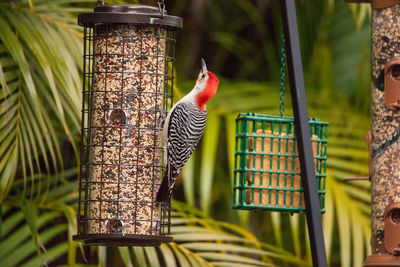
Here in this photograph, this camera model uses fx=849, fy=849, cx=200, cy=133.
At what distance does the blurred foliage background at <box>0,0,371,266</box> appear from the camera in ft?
17.2

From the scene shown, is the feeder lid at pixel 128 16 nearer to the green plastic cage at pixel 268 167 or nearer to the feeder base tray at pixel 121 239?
the green plastic cage at pixel 268 167

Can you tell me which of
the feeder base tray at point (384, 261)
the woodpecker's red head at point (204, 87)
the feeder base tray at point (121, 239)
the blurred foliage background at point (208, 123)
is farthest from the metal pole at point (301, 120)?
the blurred foliage background at point (208, 123)

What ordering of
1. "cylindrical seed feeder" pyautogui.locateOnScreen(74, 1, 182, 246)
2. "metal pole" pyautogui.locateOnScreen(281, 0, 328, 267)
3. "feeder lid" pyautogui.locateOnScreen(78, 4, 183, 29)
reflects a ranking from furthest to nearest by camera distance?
"cylindrical seed feeder" pyautogui.locateOnScreen(74, 1, 182, 246) → "feeder lid" pyautogui.locateOnScreen(78, 4, 183, 29) → "metal pole" pyautogui.locateOnScreen(281, 0, 328, 267)

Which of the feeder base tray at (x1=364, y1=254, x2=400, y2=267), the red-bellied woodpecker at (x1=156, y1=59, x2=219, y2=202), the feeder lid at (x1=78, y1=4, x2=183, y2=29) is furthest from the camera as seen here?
the red-bellied woodpecker at (x1=156, y1=59, x2=219, y2=202)

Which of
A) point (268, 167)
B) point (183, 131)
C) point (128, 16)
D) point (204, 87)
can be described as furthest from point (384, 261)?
point (128, 16)

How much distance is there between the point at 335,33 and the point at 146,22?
3753 millimetres

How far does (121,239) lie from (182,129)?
0.75m

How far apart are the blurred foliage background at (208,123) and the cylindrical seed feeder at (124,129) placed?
54 centimetres

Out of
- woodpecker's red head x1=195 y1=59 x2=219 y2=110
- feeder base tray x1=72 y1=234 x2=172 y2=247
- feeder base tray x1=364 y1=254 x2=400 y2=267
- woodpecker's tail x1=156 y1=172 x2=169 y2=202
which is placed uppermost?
woodpecker's red head x1=195 y1=59 x2=219 y2=110

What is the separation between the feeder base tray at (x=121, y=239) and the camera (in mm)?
4148

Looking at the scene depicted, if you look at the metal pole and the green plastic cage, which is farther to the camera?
the green plastic cage

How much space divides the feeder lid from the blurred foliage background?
78cm

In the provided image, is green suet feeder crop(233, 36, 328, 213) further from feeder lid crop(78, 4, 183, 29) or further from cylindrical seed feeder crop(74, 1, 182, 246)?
feeder lid crop(78, 4, 183, 29)

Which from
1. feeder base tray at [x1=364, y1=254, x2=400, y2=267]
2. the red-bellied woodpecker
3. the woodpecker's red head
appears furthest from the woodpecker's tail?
feeder base tray at [x1=364, y1=254, x2=400, y2=267]
